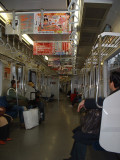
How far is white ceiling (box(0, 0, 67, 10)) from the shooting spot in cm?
399

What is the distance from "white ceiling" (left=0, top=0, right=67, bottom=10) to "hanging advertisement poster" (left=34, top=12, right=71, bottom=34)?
26cm

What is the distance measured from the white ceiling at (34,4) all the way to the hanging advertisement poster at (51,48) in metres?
2.44

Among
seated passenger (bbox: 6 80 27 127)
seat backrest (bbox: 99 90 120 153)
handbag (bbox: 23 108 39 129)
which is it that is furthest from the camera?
seated passenger (bbox: 6 80 27 127)

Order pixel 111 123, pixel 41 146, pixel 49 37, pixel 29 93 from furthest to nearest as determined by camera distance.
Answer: pixel 29 93 < pixel 49 37 < pixel 41 146 < pixel 111 123

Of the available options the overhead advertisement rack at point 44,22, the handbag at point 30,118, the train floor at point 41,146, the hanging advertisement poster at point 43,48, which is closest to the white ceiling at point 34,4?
the overhead advertisement rack at point 44,22

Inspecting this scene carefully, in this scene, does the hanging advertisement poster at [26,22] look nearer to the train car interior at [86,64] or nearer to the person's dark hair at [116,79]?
the train car interior at [86,64]

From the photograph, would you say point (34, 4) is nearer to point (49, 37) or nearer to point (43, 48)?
point (49, 37)

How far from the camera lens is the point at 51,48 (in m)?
6.72

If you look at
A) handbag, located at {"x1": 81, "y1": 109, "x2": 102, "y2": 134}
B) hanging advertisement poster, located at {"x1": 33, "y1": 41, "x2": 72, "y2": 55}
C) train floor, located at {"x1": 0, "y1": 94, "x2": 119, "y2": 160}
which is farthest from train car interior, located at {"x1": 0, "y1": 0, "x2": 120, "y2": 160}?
hanging advertisement poster, located at {"x1": 33, "y1": 41, "x2": 72, "y2": 55}

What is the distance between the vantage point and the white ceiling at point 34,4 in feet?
13.1

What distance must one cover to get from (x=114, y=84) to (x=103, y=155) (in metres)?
1.66

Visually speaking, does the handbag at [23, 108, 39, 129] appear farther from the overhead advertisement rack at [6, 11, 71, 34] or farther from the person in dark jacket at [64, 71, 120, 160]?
the person in dark jacket at [64, 71, 120, 160]

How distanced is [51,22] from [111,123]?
2940mm

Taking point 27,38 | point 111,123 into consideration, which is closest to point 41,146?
point 111,123
